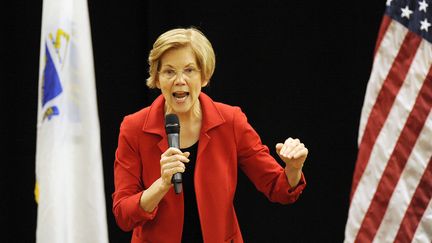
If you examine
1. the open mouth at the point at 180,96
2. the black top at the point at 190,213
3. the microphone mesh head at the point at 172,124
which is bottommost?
the black top at the point at 190,213

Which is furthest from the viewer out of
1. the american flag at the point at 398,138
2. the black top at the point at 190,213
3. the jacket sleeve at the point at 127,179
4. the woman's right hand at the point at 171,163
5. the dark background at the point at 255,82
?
the dark background at the point at 255,82

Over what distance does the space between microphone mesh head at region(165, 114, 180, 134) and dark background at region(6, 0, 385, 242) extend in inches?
65.4

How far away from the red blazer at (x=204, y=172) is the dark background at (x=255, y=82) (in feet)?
4.63

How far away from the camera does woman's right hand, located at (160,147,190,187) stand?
2445mm

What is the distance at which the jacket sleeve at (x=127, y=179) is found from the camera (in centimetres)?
259

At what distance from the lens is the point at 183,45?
267 centimetres

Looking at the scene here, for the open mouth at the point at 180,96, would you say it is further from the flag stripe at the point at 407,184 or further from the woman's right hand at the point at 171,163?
the flag stripe at the point at 407,184

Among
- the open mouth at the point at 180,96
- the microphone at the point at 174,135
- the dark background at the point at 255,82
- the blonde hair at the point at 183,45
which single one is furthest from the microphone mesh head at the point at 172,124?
the dark background at the point at 255,82

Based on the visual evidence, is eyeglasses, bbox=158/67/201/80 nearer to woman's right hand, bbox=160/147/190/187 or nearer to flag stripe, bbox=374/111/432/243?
woman's right hand, bbox=160/147/190/187

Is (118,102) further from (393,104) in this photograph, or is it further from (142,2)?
(393,104)

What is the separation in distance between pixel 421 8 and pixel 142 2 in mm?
1592

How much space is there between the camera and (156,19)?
422cm

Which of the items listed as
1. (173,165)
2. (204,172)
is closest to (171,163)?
(173,165)

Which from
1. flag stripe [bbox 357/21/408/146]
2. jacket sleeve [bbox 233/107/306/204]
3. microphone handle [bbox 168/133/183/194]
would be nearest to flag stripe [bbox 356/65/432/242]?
flag stripe [bbox 357/21/408/146]
